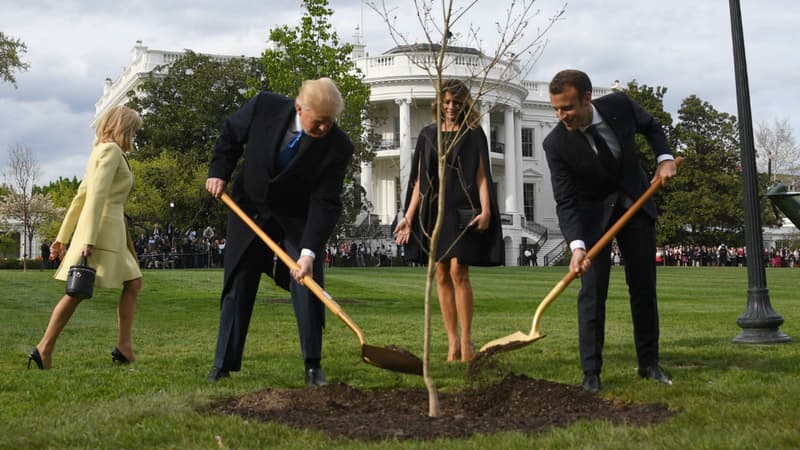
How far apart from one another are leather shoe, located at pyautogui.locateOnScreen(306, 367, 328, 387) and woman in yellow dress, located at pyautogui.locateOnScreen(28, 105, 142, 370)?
72.7 inches

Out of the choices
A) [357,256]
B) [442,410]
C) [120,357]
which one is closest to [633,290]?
[442,410]

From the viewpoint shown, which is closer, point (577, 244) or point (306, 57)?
point (577, 244)

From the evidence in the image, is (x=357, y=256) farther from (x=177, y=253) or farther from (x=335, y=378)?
(x=335, y=378)

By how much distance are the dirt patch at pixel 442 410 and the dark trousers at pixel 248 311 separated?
61 centimetres

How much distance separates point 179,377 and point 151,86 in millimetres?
47815

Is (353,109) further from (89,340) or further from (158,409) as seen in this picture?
(158,409)

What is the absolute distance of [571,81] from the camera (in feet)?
18.5

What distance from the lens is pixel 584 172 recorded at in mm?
5906

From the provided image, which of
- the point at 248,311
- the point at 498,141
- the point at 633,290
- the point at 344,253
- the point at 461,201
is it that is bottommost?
the point at 248,311

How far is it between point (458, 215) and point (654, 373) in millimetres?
2055

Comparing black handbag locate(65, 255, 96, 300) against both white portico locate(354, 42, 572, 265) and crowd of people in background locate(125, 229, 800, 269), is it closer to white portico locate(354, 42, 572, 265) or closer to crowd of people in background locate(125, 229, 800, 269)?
crowd of people in background locate(125, 229, 800, 269)

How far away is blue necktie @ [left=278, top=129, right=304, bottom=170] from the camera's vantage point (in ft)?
19.6

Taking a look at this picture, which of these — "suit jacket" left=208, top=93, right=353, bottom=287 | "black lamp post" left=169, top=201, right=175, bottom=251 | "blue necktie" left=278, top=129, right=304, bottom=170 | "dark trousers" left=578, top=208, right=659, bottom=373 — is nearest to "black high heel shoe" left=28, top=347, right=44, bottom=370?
"suit jacket" left=208, top=93, right=353, bottom=287

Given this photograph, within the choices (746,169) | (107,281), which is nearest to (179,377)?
(107,281)
